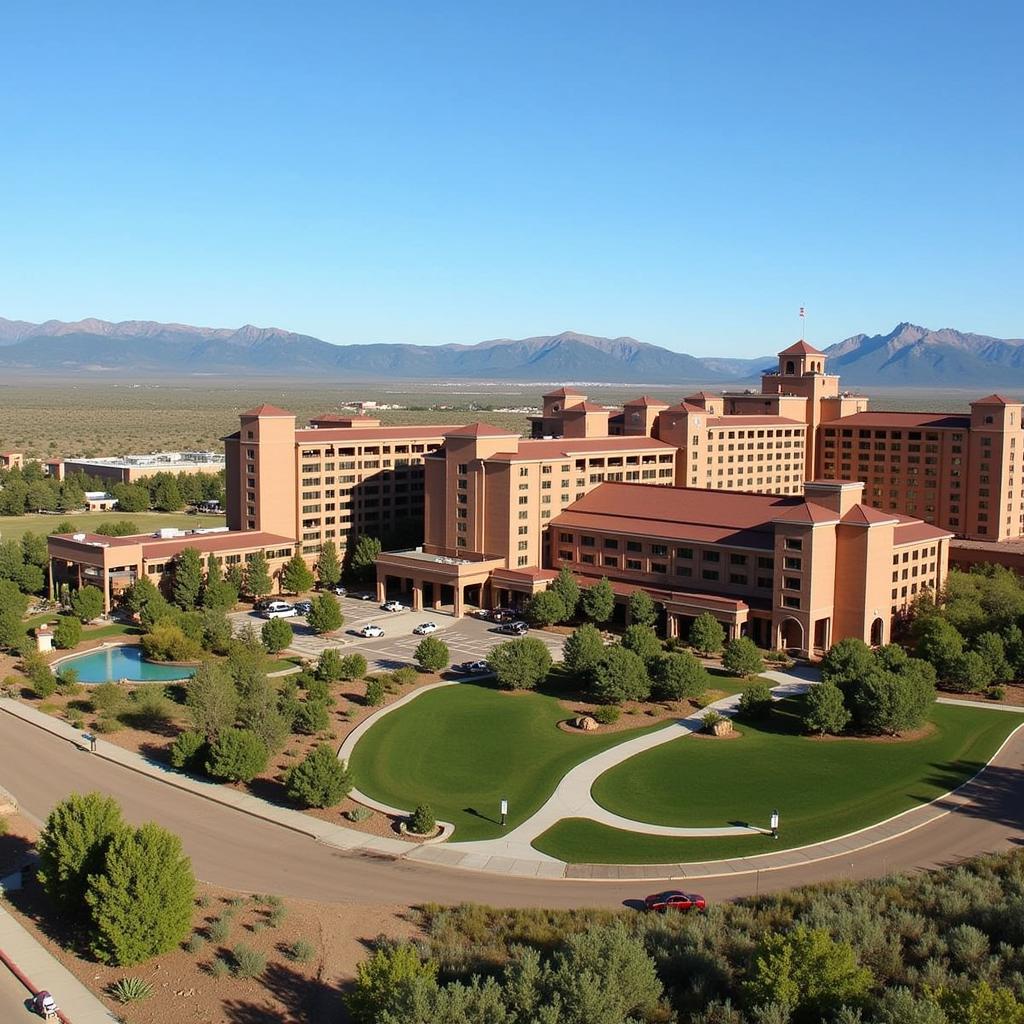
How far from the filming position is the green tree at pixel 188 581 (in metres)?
87.4

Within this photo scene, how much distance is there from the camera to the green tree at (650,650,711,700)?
211ft

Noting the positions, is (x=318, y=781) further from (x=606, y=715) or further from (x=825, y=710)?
(x=825, y=710)

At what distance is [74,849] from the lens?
125 ft

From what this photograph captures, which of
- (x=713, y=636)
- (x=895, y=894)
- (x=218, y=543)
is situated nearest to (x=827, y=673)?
(x=713, y=636)

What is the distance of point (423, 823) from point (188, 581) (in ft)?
153

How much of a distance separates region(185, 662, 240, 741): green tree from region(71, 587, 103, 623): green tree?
30.3 meters

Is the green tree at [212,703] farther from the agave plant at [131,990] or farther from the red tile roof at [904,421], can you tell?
the red tile roof at [904,421]

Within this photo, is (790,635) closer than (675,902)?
No

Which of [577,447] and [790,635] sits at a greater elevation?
[577,447]

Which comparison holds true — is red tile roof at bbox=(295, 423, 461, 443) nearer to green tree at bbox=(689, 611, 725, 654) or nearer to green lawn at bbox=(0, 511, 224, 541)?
green lawn at bbox=(0, 511, 224, 541)

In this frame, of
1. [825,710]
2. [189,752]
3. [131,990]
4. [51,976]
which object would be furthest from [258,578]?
[131,990]

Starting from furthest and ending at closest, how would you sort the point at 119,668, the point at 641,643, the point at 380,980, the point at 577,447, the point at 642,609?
1. the point at 577,447
2. the point at 642,609
3. the point at 119,668
4. the point at 641,643
5. the point at 380,980

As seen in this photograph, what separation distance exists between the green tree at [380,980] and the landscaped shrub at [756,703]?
1354 inches

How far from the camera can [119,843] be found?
122 feet
